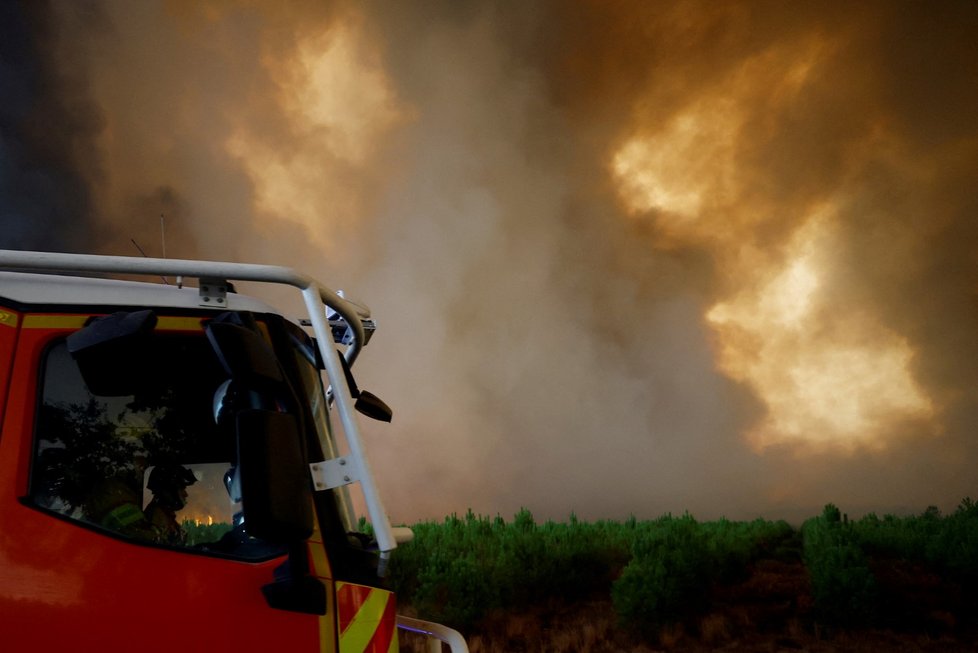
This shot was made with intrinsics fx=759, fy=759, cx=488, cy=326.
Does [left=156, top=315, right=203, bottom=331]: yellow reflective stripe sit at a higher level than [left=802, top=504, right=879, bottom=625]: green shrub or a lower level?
higher

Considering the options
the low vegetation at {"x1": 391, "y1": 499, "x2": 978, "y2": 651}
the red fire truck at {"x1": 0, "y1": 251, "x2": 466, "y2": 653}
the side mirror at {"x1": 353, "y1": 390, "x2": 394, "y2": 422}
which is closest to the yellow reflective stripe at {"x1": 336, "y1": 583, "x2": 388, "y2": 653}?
the red fire truck at {"x1": 0, "y1": 251, "x2": 466, "y2": 653}

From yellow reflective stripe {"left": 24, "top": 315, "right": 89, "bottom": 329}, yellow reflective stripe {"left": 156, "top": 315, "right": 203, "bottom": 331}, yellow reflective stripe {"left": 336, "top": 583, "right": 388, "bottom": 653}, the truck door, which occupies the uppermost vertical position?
yellow reflective stripe {"left": 24, "top": 315, "right": 89, "bottom": 329}

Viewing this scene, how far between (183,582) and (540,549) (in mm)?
8820

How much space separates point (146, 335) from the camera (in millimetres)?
1991

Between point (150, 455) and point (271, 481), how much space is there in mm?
631

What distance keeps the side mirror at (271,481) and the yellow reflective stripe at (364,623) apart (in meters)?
0.41

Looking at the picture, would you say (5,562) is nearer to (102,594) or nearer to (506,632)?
(102,594)

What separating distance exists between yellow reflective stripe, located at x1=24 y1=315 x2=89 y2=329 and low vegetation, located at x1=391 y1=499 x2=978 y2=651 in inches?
294

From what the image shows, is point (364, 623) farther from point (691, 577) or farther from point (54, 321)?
point (691, 577)

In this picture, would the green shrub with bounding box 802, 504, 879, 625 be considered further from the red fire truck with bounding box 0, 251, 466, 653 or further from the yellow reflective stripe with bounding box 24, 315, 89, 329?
the yellow reflective stripe with bounding box 24, 315, 89, 329

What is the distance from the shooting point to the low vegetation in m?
A: 9.30

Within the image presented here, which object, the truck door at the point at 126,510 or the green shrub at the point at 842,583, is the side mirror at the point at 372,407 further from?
the green shrub at the point at 842,583

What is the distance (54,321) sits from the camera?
2.12m

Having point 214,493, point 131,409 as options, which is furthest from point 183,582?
point 131,409
